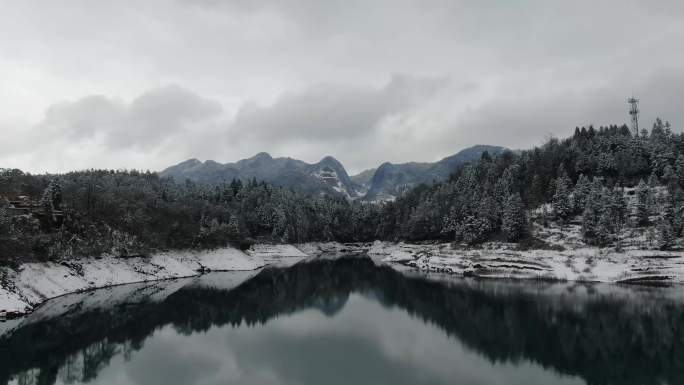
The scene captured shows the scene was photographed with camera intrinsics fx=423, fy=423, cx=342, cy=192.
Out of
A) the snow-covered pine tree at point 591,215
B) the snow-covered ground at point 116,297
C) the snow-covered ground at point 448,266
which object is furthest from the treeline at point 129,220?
the snow-covered pine tree at point 591,215

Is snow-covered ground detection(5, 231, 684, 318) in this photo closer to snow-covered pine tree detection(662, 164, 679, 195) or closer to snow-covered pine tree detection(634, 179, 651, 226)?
snow-covered pine tree detection(634, 179, 651, 226)

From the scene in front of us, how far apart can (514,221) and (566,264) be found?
17.9m

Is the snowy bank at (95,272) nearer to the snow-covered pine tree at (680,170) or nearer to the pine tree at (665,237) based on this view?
the pine tree at (665,237)

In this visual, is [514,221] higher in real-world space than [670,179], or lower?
lower

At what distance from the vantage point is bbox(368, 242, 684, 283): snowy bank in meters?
65.6

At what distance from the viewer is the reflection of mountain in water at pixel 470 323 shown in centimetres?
3072

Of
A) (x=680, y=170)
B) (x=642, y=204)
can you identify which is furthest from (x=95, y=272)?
(x=680, y=170)

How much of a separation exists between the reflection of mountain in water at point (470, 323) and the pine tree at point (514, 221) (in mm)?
22786

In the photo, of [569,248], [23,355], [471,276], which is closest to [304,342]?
[23,355]

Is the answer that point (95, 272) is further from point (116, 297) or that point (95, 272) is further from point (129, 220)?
point (129, 220)

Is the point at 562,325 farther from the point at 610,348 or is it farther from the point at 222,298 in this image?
the point at 222,298

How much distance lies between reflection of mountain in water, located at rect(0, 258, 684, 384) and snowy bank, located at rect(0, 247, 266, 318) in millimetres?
7937

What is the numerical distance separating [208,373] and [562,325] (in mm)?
33272

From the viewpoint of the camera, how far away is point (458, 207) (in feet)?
379
